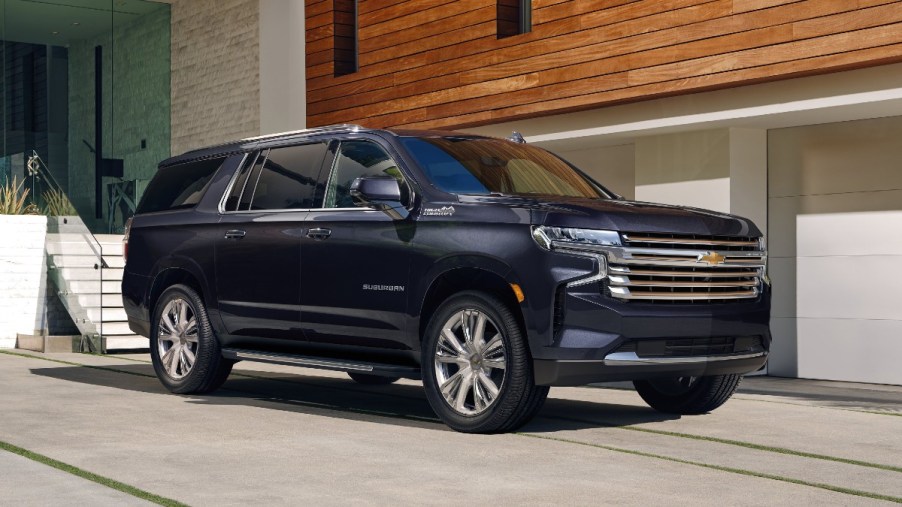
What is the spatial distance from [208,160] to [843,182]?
7.03m

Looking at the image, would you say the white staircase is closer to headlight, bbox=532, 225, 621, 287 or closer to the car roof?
the car roof

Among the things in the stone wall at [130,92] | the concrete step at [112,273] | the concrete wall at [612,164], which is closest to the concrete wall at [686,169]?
the concrete wall at [612,164]

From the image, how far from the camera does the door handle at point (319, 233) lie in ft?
32.5

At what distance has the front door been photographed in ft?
30.8

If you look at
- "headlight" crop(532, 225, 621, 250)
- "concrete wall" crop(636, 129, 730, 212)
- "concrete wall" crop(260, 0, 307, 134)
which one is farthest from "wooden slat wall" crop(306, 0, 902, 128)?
"headlight" crop(532, 225, 621, 250)

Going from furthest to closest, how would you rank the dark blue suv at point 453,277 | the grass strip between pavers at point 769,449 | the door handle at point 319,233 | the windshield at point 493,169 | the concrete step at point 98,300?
the concrete step at point 98,300, the door handle at point 319,233, the windshield at point 493,169, the dark blue suv at point 453,277, the grass strip between pavers at point 769,449

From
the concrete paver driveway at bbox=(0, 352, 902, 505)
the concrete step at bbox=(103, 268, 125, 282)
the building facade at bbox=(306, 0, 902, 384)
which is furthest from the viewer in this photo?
the concrete step at bbox=(103, 268, 125, 282)

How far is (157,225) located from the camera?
38.7 ft

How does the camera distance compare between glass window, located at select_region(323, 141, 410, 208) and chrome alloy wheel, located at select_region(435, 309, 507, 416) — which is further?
glass window, located at select_region(323, 141, 410, 208)

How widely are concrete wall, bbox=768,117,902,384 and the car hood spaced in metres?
5.70

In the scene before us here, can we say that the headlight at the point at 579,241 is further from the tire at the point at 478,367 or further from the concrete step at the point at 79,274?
the concrete step at the point at 79,274

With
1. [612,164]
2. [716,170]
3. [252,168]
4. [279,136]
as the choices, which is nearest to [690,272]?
[279,136]

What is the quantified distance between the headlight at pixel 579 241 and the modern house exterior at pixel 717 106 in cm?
540

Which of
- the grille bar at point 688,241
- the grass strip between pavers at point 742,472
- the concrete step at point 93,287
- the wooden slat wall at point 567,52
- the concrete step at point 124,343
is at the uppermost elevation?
the wooden slat wall at point 567,52
